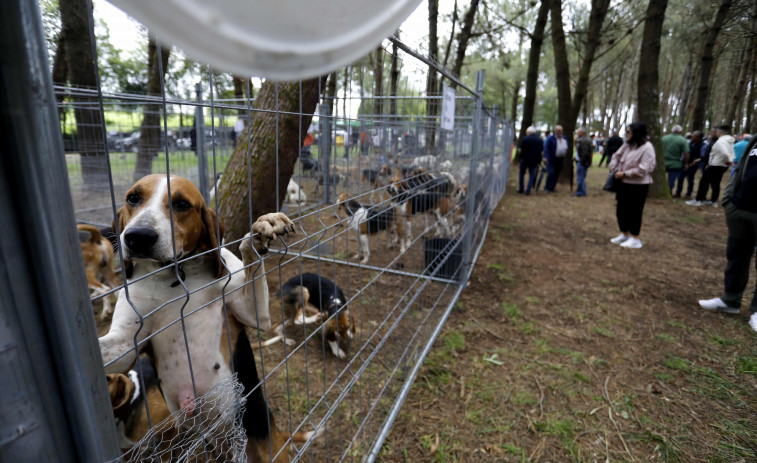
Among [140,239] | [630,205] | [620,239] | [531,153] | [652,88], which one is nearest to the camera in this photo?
[140,239]

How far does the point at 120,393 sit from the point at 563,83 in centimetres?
1508

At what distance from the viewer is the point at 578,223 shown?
323 inches

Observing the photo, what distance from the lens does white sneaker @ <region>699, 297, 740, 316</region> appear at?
13.5ft

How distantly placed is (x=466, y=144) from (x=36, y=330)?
5.71m

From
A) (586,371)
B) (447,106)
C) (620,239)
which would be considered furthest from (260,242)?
(620,239)

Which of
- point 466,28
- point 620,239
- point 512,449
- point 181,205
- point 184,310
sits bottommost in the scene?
point 512,449

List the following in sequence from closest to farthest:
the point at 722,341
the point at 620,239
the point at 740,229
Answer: the point at 722,341 → the point at 740,229 → the point at 620,239

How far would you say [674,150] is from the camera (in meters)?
10.4

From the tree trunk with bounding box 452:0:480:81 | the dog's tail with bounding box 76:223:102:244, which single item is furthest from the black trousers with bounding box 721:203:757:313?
the tree trunk with bounding box 452:0:480:81

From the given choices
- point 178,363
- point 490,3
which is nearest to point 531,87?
point 490,3

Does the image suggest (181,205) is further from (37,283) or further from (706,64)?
(706,64)

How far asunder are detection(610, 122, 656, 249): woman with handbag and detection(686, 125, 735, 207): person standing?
4906 millimetres

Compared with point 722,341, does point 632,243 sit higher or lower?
higher

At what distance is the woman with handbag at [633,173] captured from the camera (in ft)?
18.5
